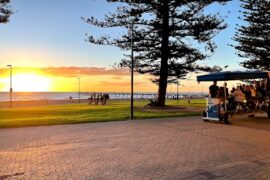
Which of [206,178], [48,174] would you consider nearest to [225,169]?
[206,178]

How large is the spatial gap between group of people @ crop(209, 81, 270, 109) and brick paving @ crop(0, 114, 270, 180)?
348 centimetres

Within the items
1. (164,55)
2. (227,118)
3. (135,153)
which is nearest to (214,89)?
(227,118)

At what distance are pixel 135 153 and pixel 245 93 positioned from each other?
39.0 ft

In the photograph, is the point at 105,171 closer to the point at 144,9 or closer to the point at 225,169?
the point at 225,169

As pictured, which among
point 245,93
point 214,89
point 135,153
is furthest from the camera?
point 245,93

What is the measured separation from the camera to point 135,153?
34.6 feet

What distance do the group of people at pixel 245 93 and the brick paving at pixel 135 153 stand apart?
348cm

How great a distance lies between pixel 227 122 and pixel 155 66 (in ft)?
47.8

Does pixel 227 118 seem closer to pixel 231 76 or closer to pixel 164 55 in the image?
pixel 231 76

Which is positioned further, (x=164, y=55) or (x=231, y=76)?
(x=164, y=55)

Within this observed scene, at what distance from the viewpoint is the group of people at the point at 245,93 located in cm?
1948

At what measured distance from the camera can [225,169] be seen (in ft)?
28.2

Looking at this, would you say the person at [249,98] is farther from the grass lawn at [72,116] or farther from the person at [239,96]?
the grass lawn at [72,116]

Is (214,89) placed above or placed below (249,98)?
above
